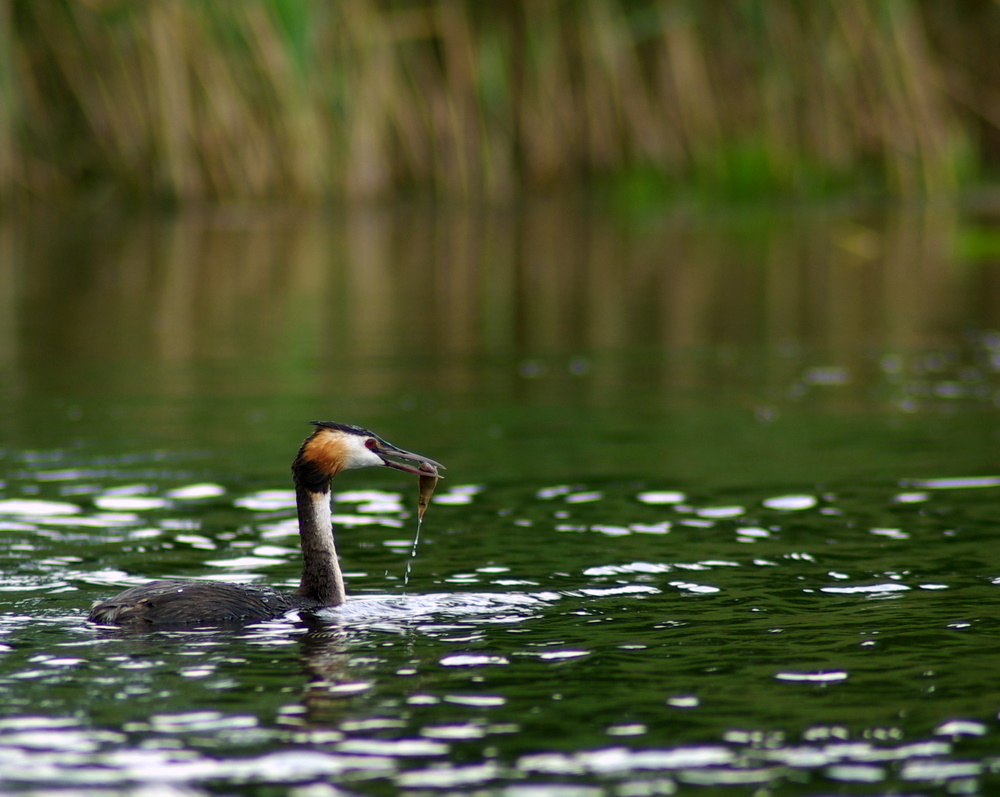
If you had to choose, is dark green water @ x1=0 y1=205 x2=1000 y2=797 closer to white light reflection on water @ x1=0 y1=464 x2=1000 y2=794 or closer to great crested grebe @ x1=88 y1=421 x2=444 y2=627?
white light reflection on water @ x1=0 y1=464 x2=1000 y2=794

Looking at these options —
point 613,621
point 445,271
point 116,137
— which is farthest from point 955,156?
point 613,621

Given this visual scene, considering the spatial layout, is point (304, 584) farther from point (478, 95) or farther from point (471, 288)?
point (478, 95)

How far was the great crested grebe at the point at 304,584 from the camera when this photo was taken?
570 centimetres

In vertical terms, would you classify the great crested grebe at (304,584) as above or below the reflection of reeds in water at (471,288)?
below

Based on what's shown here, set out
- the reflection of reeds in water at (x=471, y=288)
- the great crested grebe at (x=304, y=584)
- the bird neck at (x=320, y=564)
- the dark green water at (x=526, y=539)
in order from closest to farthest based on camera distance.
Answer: the dark green water at (x=526, y=539), the great crested grebe at (x=304, y=584), the bird neck at (x=320, y=564), the reflection of reeds in water at (x=471, y=288)

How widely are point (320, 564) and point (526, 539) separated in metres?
1.36

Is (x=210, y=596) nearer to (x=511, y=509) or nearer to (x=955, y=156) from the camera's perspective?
(x=511, y=509)

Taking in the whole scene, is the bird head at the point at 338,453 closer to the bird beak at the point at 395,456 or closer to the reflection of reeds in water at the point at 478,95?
the bird beak at the point at 395,456

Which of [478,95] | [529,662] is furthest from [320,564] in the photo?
[478,95]

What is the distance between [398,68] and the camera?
25797 mm

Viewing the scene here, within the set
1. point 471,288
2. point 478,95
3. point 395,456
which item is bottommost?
point 395,456

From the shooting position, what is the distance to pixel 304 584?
6.08 metres

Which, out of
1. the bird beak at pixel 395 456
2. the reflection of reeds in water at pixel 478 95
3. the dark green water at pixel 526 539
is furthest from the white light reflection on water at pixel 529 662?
the reflection of reeds in water at pixel 478 95

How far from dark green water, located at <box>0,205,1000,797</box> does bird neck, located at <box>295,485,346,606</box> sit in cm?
12
